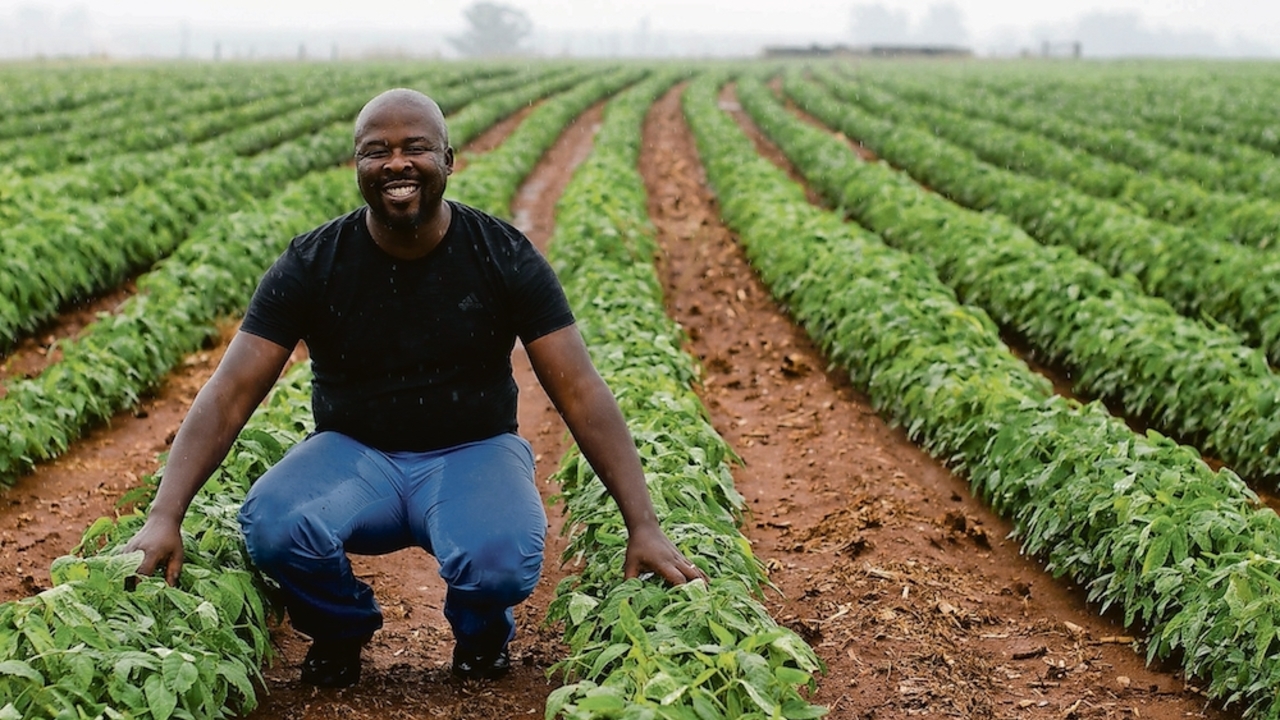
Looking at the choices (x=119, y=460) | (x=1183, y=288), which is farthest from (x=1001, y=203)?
(x=119, y=460)

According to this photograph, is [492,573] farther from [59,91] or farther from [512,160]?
[59,91]

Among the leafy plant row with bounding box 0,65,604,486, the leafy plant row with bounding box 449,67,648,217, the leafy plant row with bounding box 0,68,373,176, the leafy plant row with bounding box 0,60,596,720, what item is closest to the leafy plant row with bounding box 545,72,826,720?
the leafy plant row with bounding box 0,60,596,720

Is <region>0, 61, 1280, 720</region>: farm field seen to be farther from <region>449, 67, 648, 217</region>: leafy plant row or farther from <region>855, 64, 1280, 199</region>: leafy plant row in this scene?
<region>855, 64, 1280, 199</region>: leafy plant row

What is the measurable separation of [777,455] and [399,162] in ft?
12.3

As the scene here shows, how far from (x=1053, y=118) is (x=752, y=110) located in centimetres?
655

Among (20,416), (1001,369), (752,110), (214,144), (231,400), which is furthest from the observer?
(752,110)

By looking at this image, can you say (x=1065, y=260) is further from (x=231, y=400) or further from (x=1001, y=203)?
(x=231, y=400)

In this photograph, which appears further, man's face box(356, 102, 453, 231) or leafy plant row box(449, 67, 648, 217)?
leafy plant row box(449, 67, 648, 217)

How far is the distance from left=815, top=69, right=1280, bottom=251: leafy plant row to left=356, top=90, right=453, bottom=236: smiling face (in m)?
7.51

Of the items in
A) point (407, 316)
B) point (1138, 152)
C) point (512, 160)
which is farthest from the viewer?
point (1138, 152)

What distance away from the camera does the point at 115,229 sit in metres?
10.3

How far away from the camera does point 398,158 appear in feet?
11.3

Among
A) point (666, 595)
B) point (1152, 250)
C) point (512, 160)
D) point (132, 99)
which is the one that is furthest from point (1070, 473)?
point (132, 99)

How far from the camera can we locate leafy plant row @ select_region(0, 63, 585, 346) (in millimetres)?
8422
